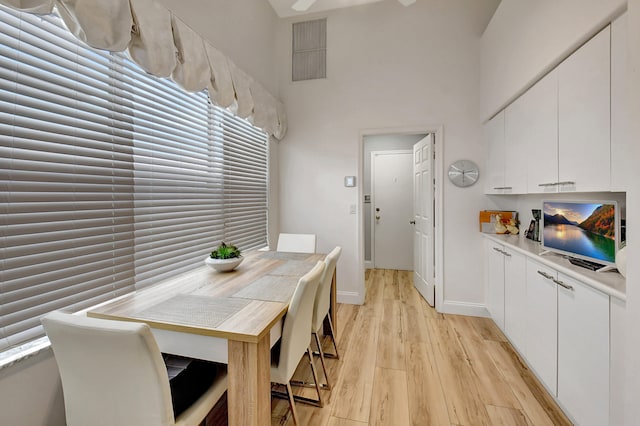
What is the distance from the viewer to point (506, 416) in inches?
62.6

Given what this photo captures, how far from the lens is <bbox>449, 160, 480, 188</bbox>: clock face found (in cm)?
294

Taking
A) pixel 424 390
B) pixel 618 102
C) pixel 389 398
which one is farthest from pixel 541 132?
pixel 389 398

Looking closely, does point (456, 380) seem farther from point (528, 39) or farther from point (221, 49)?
point (221, 49)

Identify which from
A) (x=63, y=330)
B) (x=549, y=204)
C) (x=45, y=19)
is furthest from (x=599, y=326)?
(x=45, y=19)

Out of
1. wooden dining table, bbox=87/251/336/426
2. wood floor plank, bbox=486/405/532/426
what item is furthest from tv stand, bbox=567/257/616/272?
wooden dining table, bbox=87/251/336/426

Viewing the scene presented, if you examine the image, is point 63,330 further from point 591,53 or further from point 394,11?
point 394,11

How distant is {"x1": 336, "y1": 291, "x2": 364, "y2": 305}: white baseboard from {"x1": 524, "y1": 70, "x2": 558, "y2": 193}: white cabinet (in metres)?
2.07

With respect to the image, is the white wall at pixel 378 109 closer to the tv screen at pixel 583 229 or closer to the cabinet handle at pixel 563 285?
the tv screen at pixel 583 229

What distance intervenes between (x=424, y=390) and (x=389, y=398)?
0.27 meters

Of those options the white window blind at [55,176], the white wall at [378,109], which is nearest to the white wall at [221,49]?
the white window blind at [55,176]

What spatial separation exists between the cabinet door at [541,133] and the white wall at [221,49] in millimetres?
2510

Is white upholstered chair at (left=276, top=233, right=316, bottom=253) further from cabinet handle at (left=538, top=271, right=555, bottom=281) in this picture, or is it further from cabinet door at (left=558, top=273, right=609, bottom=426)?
cabinet door at (left=558, top=273, right=609, bottom=426)

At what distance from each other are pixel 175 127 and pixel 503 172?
2.78 metres

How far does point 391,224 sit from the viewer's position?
486cm
